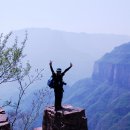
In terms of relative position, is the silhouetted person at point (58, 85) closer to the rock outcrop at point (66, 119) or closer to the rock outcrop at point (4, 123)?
the rock outcrop at point (66, 119)

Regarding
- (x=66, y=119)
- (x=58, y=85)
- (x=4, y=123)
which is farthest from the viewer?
(x=58, y=85)

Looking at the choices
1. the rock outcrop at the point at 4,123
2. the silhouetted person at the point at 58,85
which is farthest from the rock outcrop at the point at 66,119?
the rock outcrop at the point at 4,123

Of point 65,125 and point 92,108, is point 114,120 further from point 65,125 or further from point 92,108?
point 65,125

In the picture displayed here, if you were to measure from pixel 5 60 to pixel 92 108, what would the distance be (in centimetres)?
17058

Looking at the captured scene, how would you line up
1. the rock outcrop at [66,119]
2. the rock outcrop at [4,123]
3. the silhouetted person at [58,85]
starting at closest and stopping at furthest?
the rock outcrop at [4,123] < the rock outcrop at [66,119] < the silhouetted person at [58,85]

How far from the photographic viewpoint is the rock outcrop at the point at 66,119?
575 inches

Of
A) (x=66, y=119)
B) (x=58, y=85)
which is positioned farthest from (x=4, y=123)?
(x=58, y=85)

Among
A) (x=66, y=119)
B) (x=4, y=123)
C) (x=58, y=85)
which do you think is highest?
(x=58, y=85)

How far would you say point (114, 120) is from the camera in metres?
155

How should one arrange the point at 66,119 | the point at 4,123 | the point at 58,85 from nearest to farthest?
Answer: the point at 4,123, the point at 66,119, the point at 58,85

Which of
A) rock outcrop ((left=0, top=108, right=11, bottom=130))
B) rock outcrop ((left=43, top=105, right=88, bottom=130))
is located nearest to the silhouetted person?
rock outcrop ((left=43, top=105, right=88, bottom=130))

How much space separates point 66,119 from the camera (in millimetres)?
14656

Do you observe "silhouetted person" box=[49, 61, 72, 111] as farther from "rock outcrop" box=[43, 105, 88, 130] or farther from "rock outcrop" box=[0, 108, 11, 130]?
"rock outcrop" box=[0, 108, 11, 130]

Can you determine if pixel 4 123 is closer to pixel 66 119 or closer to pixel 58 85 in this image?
pixel 66 119
